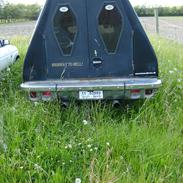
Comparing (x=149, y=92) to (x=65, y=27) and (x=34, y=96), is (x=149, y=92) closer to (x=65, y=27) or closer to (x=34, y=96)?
(x=65, y=27)

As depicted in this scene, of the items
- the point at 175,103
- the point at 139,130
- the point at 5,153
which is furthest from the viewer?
the point at 175,103

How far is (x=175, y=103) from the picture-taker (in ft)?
19.3

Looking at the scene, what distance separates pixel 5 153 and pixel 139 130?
62.7 inches

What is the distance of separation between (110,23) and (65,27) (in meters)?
0.61

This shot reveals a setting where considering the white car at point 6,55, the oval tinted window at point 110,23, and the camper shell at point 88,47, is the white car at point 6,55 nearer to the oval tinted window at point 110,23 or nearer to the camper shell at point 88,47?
the camper shell at point 88,47

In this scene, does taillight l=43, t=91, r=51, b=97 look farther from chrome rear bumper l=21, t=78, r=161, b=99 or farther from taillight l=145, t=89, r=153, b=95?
taillight l=145, t=89, r=153, b=95

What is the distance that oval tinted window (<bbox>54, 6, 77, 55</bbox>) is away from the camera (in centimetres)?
538

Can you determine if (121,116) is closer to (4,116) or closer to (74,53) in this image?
(74,53)

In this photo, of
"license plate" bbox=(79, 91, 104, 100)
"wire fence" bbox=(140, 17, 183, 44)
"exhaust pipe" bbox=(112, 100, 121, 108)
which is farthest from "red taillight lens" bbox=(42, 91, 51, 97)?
"wire fence" bbox=(140, 17, 183, 44)

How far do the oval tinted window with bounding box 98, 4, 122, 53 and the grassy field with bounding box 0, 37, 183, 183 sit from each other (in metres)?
0.95

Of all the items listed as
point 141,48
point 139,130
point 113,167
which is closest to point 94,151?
point 113,167

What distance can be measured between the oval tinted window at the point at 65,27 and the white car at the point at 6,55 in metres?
2.19

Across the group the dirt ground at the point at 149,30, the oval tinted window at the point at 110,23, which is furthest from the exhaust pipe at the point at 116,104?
the dirt ground at the point at 149,30

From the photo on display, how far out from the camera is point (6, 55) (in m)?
7.69
